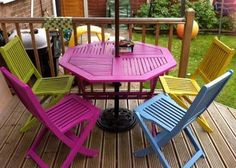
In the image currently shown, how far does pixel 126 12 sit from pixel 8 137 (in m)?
6.57

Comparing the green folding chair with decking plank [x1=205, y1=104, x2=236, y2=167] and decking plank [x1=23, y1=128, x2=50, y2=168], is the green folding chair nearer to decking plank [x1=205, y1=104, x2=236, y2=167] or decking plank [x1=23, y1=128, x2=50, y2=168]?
decking plank [x1=23, y1=128, x2=50, y2=168]

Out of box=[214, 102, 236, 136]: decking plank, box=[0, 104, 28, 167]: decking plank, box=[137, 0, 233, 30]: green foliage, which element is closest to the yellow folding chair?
box=[214, 102, 236, 136]: decking plank

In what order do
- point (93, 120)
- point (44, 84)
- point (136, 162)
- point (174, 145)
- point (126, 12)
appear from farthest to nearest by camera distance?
point (126, 12), point (44, 84), point (174, 145), point (136, 162), point (93, 120)

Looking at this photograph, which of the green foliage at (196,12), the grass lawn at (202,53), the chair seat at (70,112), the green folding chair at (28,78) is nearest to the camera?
the chair seat at (70,112)

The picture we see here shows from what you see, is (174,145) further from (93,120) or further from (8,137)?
(8,137)

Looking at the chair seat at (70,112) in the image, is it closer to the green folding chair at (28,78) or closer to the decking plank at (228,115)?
the green folding chair at (28,78)

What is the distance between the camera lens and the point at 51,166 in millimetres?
2428

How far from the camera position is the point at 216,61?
2812 millimetres

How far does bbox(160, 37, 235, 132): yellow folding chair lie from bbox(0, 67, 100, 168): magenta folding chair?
89cm

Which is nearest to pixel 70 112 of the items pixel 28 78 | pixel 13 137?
pixel 28 78

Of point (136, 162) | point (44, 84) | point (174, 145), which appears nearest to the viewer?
point (136, 162)

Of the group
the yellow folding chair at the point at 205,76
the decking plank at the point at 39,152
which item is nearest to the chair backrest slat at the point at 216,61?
the yellow folding chair at the point at 205,76

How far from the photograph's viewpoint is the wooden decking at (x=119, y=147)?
247 centimetres

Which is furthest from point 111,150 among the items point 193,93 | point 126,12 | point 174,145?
point 126,12
